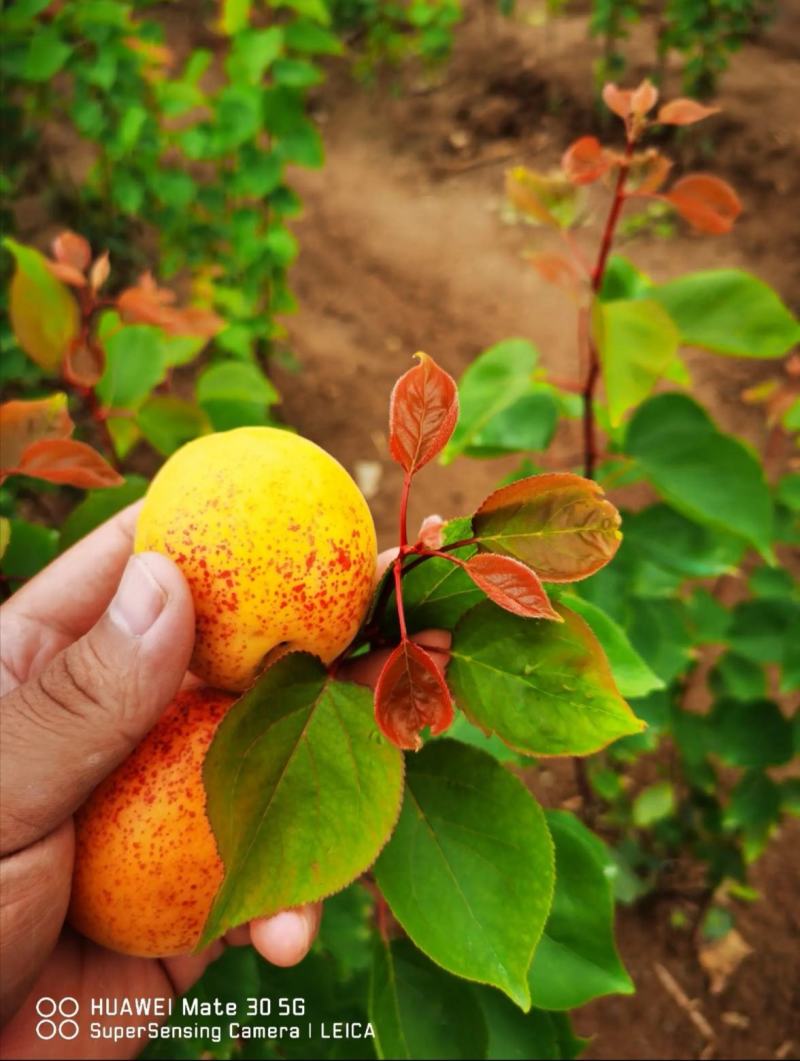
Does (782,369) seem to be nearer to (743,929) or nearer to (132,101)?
(743,929)

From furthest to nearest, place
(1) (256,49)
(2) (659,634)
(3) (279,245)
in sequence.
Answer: (3) (279,245)
(1) (256,49)
(2) (659,634)

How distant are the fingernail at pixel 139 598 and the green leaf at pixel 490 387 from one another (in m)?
0.54

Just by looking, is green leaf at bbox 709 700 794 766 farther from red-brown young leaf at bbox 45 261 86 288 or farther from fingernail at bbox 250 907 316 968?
red-brown young leaf at bbox 45 261 86 288

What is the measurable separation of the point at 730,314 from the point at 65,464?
2.96 feet

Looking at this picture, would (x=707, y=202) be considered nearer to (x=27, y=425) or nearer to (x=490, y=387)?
(x=490, y=387)

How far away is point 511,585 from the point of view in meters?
0.63

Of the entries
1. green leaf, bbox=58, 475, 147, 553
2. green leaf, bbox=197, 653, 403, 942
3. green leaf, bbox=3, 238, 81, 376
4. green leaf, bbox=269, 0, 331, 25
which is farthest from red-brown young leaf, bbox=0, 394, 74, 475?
green leaf, bbox=269, 0, 331, 25

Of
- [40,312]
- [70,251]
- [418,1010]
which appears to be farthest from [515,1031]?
[70,251]

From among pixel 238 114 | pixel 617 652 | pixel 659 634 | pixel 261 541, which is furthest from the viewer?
pixel 238 114

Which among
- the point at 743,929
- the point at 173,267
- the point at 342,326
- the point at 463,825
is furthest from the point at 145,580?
the point at 342,326

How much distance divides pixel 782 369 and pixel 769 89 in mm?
2246

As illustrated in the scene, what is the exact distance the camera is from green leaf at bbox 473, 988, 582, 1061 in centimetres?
100

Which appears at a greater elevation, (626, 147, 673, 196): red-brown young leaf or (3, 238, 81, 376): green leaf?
(626, 147, 673, 196): red-brown young leaf

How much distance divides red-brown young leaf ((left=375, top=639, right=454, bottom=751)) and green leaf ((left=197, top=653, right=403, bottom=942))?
0.28 ft
